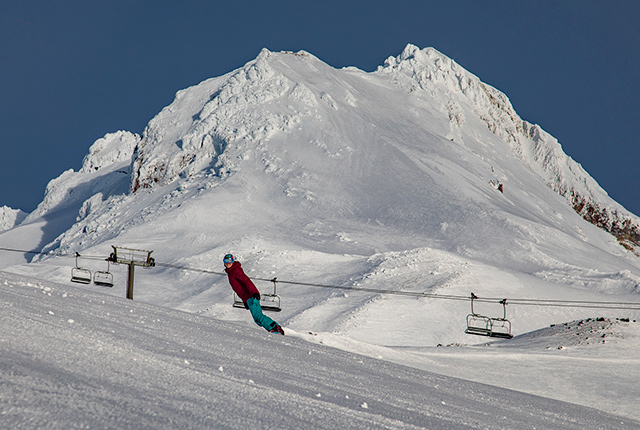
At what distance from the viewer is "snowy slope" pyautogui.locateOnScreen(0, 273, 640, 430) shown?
3.11 meters

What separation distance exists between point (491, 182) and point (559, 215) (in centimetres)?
1260

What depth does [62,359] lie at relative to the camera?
3.98m

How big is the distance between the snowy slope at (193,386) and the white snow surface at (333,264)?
3 centimetres

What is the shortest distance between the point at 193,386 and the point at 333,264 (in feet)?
148

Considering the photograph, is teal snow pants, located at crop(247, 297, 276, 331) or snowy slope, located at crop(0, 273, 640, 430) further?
teal snow pants, located at crop(247, 297, 276, 331)

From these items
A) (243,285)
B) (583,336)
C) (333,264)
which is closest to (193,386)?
(243,285)

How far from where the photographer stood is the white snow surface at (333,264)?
457 cm

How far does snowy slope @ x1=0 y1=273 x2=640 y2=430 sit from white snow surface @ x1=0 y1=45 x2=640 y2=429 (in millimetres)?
31

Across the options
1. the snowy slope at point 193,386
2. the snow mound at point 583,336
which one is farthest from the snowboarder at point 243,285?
the snow mound at point 583,336

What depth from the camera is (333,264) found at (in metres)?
49.0

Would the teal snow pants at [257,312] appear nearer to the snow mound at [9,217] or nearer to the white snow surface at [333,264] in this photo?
the white snow surface at [333,264]

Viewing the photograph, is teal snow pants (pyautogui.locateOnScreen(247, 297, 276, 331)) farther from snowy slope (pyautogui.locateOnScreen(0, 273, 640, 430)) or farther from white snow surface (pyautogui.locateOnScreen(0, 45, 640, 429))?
snowy slope (pyautogui.locateOnScreen(0, 273, 640, 430))

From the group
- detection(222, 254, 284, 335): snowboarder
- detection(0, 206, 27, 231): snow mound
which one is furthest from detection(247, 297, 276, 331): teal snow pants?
detection(0, 206, 27, 231): snow mound

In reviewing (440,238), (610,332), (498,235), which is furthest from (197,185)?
(610,332)
